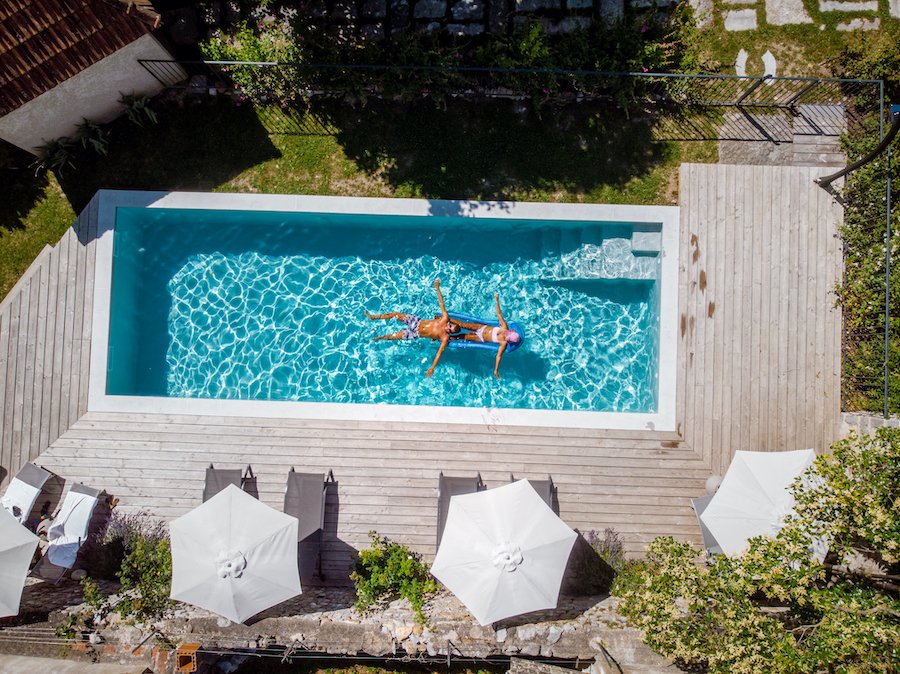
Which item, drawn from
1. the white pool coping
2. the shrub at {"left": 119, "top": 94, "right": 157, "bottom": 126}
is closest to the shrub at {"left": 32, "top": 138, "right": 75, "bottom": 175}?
the white pool coping

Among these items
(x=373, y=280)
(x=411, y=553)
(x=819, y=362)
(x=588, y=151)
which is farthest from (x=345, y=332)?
(x=819, y=362)

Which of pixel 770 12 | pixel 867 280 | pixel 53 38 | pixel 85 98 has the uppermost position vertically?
pixel 770 12

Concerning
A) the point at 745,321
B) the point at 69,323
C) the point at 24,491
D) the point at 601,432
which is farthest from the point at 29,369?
the point at 745,321

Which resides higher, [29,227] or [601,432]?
[29,227]

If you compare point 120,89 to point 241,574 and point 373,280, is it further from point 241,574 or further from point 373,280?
point 241,574

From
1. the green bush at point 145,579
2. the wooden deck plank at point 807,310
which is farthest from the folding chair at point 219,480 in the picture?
the wooden deck plank at point 807,310

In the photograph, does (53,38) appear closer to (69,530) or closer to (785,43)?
(69,530)

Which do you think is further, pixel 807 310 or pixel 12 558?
pixel 807 310
